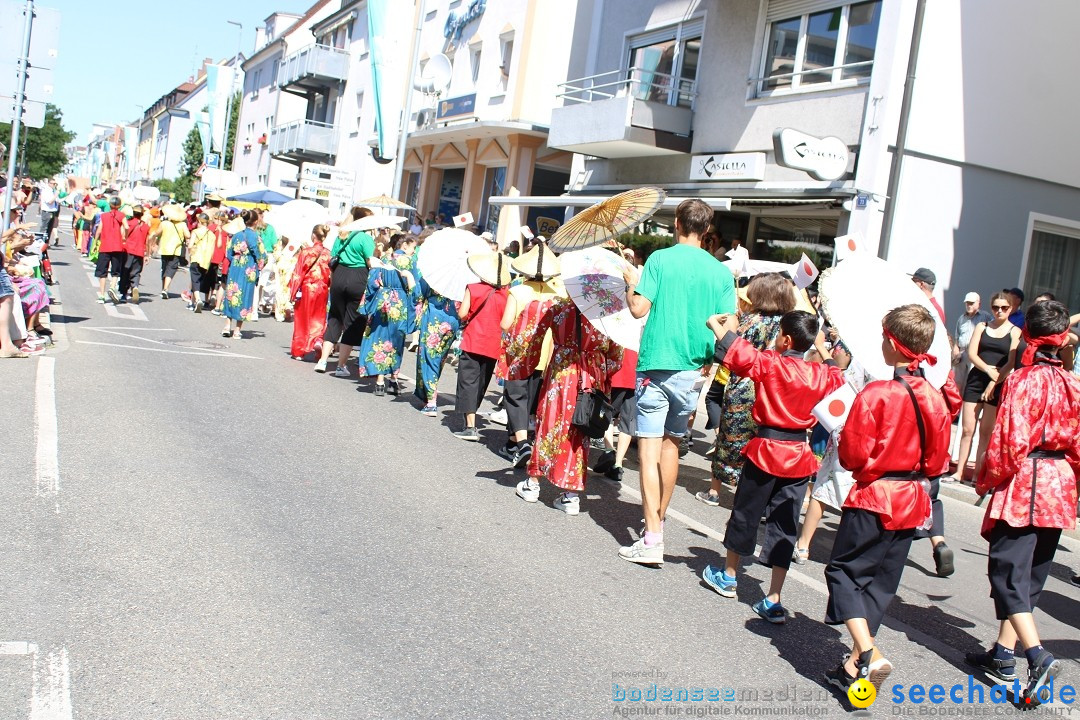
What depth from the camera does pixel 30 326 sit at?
37.9 feet

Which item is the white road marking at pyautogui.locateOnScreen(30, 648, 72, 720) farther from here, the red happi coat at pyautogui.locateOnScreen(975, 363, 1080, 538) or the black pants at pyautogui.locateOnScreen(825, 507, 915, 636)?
the red happi coat at pyautogui.locateOnScreen(975, 363, 1080, 538)

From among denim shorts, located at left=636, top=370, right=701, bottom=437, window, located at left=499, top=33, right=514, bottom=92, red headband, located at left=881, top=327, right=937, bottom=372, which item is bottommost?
denim shorts, located at left=636, top=370, right=701, bottom=437

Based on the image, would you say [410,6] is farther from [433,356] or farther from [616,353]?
[616,353]

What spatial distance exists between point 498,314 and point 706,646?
5072 millimetres

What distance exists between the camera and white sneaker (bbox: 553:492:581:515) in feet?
22.9

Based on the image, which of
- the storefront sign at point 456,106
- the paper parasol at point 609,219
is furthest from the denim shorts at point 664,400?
the storefront sign at point 456,106

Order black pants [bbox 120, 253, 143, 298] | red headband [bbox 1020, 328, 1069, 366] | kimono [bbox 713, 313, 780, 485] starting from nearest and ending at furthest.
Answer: red headband [bbox 1020, 328, 1069, 366] < kimono [bbox 713, 313, 780, 485] < black pants [bbox 120, 253, 143, 298]

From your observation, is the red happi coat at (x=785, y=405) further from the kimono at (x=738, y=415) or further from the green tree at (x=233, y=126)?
the green tree at (x=233, y=126)

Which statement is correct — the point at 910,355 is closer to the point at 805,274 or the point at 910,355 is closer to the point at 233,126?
the point at 805,274

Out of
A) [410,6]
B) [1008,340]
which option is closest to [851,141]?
[1008,340]

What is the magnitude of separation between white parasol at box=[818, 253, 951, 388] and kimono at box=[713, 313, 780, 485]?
250 cm

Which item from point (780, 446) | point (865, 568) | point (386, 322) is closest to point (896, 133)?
point (386, 322)

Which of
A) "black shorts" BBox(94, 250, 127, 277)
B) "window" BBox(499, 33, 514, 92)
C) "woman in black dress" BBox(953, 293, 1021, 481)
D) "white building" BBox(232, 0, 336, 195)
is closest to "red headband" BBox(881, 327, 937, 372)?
"woman in black dress" BBox(953, 293, 1021, 481)

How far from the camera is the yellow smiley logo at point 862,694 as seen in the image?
419cm
